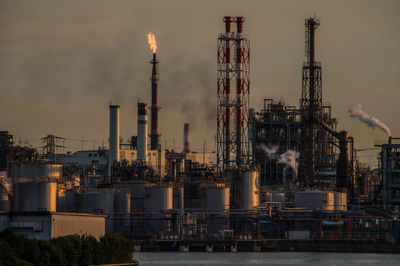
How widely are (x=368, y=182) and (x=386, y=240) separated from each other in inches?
1394

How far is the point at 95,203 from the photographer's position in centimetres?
10962

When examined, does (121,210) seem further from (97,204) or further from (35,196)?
(35,196)

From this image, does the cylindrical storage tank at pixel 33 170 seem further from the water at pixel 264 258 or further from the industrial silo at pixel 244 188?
the industrial silo at pixel 244 188

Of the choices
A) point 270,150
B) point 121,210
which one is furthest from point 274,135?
point 121,210

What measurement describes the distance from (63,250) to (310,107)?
224 ft

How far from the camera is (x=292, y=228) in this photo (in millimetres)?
114062

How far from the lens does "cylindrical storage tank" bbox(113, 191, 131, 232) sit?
111250 mm

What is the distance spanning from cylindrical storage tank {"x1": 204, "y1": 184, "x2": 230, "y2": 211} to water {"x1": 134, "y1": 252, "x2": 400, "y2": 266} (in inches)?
325

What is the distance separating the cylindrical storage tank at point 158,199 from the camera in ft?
372

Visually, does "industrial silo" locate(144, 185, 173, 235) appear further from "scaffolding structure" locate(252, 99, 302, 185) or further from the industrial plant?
"scaffolding structure" locate(252, 99, 302, 185)

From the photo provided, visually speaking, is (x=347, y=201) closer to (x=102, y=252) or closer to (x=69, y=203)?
(x=69, y=203)

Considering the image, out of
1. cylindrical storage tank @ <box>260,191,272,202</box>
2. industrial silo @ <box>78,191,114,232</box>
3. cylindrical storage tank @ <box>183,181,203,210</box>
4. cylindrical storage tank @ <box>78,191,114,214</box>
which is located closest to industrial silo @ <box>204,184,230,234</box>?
cylindrical storage tank @ <box>183,181,203,210</box>

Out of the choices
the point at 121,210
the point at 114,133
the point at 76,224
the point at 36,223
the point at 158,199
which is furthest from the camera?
the point at 114,133

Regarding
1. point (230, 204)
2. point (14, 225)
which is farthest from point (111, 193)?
point (14, 225)
